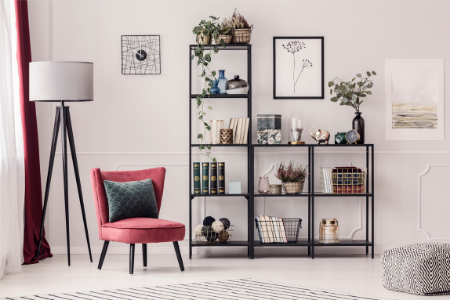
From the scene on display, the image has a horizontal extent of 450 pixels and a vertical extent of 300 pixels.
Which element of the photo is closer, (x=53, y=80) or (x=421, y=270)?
(x=421, y=270)

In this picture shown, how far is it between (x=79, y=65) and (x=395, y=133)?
2.93m

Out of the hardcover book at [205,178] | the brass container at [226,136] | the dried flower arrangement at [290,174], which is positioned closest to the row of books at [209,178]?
the hardcover book at [205,178]

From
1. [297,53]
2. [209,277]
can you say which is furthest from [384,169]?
[209,277]

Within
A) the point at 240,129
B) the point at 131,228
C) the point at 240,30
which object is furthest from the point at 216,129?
the point at 131,228

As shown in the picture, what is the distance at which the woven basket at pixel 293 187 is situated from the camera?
411cm

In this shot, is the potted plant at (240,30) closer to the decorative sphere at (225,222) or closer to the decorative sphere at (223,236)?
the decorative sphere at (225,222)

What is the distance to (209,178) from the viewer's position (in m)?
4.11

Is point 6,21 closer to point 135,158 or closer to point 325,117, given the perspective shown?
point 135,158

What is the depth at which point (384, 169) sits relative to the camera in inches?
173

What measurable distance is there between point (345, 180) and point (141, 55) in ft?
7.30

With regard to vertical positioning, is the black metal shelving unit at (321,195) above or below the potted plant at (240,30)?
below

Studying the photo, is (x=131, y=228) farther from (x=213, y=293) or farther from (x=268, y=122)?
(x=268, y=122)

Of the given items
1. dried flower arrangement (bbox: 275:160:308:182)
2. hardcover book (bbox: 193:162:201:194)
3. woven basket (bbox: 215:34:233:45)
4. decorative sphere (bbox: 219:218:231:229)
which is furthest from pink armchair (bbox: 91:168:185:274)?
woven basket (bbox: 215:34:233:45)

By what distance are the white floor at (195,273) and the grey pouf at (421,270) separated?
6 centimetres
